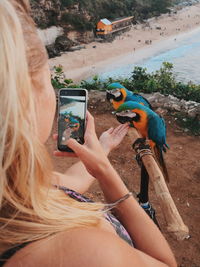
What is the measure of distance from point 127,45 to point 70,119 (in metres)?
23.4

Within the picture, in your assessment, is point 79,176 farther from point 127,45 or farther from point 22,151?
point 127,45

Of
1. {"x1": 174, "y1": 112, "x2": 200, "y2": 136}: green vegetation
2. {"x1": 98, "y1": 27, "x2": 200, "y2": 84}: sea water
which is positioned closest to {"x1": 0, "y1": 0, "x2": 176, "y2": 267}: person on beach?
{"x1": 174, "y1": 112, "x2": 200, "y2": 136}: green vegetation

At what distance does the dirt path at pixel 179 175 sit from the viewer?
3094mm

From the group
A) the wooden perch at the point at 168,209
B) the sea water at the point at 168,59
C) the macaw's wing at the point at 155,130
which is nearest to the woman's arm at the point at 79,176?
the wooden perch at the point at 168,209

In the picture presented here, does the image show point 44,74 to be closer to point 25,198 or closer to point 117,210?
point 25,198

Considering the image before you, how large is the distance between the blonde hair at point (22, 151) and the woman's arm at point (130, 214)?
263mm

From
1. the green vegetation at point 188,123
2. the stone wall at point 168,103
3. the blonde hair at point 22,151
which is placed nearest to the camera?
the blonde hair at point 22,151

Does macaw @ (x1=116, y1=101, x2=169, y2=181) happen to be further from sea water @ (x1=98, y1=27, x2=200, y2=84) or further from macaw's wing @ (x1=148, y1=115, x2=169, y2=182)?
sea water @ (x1=98, y1=27, x2=200, y2=84)

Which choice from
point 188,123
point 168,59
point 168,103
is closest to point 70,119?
point 188,123

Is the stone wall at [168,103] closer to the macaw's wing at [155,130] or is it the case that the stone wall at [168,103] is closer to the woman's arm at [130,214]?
the macaw's wing at [155,130]

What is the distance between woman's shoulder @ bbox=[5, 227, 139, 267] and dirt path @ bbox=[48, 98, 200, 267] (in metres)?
2.62

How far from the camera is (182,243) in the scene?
3123mm

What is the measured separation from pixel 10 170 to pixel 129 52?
74.2 ft

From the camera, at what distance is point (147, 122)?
7.72 feet
